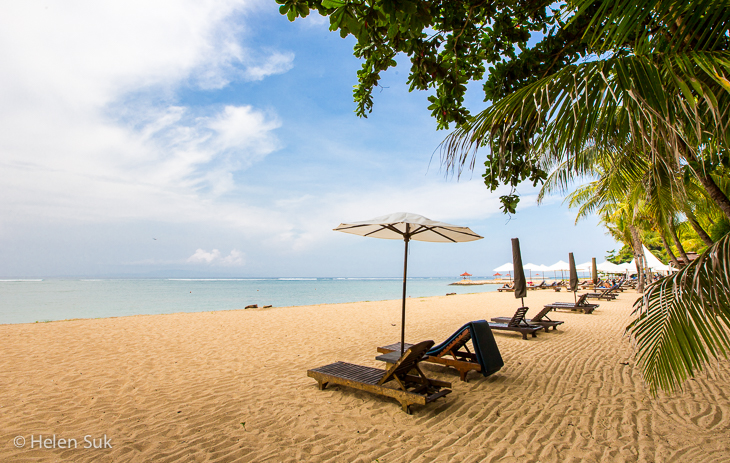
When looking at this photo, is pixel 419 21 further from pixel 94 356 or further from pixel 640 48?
pixel 94 356

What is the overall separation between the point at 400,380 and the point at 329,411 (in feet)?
2.80

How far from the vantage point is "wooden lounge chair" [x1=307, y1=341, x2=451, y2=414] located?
3762mm

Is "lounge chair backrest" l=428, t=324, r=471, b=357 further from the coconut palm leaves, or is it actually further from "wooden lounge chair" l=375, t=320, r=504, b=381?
the coconut palm leaves

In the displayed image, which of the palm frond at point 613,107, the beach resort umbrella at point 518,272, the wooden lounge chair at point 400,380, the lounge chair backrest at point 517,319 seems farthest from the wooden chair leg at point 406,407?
the beach resort umbrella at point 518,272

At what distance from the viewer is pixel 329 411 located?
12.5 ft

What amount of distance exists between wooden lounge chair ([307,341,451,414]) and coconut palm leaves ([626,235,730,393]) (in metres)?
1.98

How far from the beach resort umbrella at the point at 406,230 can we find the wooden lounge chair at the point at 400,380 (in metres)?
0.59

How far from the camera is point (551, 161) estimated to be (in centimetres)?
232

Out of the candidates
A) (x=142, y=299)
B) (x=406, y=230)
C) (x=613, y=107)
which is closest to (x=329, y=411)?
(x=406, y=230)

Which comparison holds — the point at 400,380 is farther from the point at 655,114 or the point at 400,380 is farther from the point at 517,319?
the point at 517,319

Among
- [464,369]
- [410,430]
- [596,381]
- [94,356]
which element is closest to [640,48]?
[410,430]

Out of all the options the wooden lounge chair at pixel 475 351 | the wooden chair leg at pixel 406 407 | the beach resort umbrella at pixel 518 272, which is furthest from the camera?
the beach resort umbrella at pixel 518 272

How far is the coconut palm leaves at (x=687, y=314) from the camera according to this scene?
210 cm

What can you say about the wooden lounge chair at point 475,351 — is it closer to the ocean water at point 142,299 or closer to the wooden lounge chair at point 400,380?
the wooden lounge chair at point 400,380
